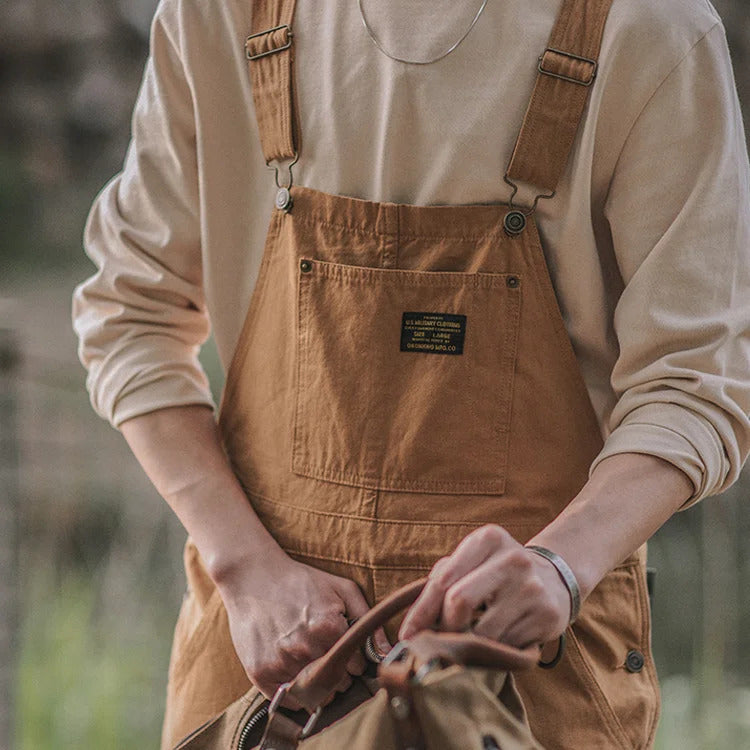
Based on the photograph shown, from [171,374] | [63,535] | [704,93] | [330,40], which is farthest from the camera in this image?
[63,535]

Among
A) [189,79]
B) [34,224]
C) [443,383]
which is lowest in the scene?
[34,224]

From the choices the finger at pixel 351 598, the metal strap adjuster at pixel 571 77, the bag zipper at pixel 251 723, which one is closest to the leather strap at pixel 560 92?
the metal strap adjuster at pixel 571 77

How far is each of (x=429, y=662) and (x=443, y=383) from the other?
0.35m

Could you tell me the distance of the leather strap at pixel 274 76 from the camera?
1.21 m

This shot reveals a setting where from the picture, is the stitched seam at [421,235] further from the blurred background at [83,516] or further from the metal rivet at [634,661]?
the blurred background at [83,516]

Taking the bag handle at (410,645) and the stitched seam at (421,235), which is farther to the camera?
the stitched seam at (421,235)

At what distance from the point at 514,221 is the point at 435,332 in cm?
14

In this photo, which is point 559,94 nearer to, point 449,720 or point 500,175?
point 500,175

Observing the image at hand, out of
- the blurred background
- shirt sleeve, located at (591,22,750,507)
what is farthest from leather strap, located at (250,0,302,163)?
the blurred background

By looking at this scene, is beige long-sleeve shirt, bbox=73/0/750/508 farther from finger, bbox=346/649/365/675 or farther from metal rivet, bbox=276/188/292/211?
finger, bbox=346/649/365/675

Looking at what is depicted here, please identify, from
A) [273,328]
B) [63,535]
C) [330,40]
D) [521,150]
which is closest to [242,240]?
[273,328]

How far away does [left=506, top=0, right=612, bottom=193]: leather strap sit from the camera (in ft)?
3.62

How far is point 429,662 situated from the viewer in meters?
0.87

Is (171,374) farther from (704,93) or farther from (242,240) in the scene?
(704,93)
